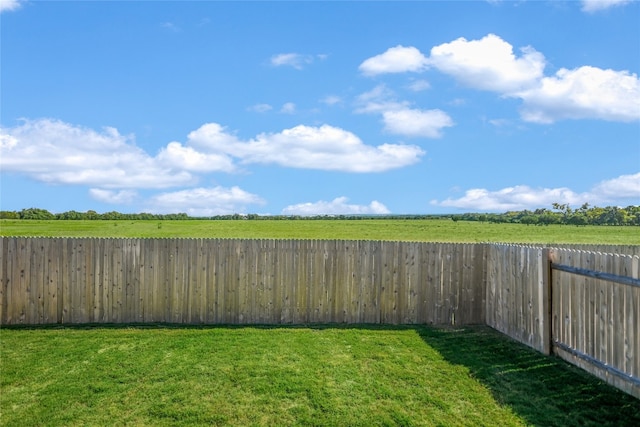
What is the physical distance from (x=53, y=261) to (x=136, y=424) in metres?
5.22

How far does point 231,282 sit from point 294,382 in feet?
11.3

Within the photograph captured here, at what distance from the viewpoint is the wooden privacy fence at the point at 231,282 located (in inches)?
319

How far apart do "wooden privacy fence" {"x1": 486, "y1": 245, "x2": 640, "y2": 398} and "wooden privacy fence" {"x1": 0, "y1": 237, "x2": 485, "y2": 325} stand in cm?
114

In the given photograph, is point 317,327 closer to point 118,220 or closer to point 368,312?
point 368,312

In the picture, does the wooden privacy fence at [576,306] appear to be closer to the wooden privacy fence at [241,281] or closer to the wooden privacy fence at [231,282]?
the wooden privacy fence at [241,281]

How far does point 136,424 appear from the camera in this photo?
4.16 m

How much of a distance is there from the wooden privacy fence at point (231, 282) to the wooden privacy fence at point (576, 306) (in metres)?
1.14

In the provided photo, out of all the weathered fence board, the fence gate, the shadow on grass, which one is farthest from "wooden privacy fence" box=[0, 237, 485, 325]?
the fence gate

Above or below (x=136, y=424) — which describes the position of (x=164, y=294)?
above

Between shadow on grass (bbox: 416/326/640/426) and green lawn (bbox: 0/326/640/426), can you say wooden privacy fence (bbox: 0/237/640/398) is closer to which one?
green lawn (bbox: 0/326/640/426)

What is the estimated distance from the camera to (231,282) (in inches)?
320

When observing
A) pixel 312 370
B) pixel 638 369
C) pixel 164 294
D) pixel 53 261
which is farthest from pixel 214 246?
pixel 638 369

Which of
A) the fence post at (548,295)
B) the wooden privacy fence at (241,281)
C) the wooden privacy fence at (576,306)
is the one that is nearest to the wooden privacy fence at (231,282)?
the wooden privacy fence at (241,281)

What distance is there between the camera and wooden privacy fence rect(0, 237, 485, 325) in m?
8.10
